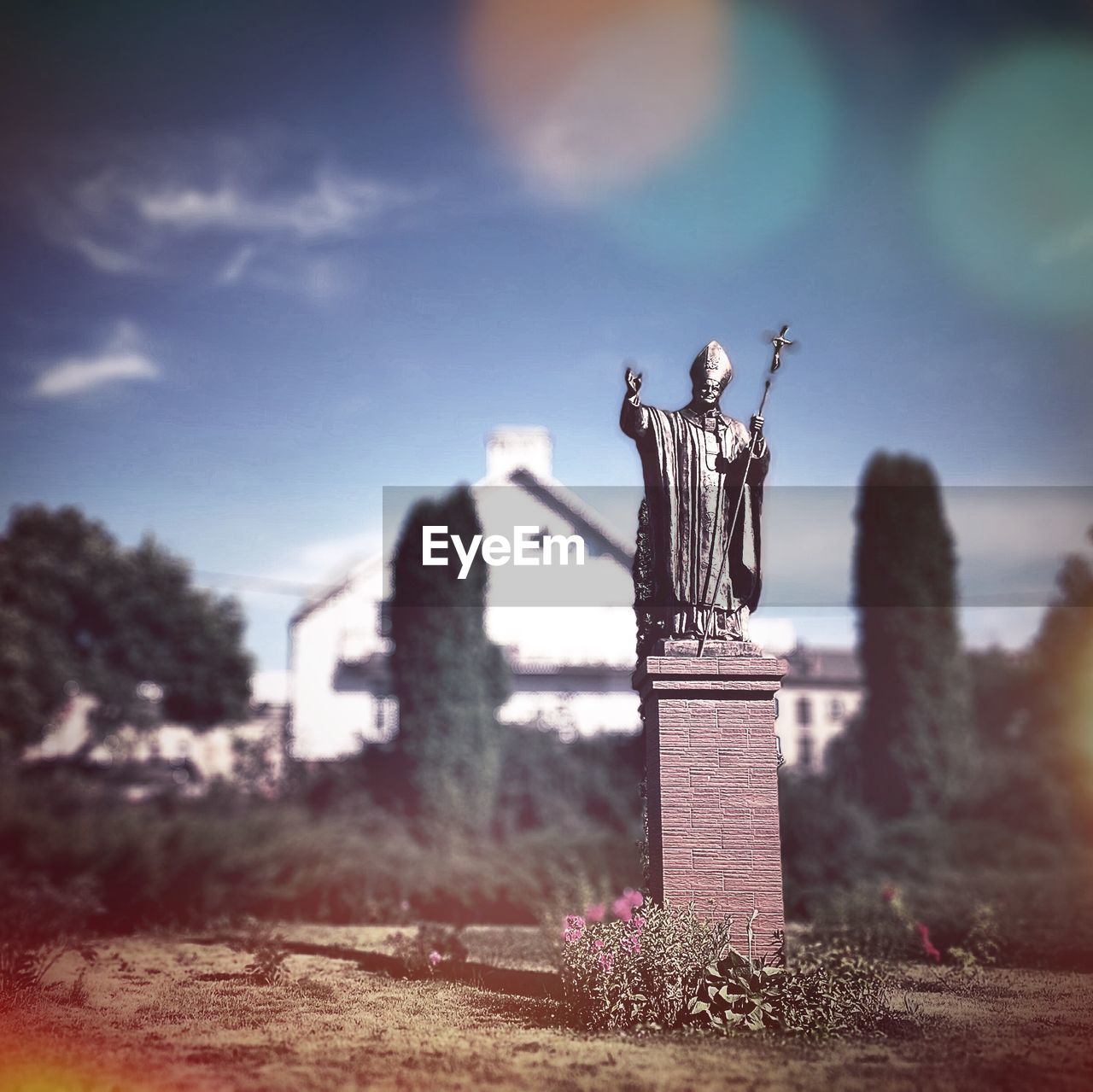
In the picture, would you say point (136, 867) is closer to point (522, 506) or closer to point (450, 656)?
point (450, 656)

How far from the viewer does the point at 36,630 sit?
22.0m

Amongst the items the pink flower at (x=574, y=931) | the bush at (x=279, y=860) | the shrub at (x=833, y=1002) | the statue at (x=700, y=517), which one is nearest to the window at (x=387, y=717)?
the bush at (x=279, y=860)

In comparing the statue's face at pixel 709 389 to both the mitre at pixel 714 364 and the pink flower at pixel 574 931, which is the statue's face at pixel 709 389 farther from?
the pink flower at pixel 574 931

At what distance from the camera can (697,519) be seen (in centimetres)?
654

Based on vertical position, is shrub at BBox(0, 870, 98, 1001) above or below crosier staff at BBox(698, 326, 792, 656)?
below

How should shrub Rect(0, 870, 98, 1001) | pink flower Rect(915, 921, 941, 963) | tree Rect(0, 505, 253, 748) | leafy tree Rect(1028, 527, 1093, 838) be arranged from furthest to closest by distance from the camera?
tree Rect(0, 505, 253, 748)
leafy tree Rect(1028, 527, 1093, 838)
shrub Rect(0, 870, 98, 1001)
pink flower Rect(915, 921, 941, 963)

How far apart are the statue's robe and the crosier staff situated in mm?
20

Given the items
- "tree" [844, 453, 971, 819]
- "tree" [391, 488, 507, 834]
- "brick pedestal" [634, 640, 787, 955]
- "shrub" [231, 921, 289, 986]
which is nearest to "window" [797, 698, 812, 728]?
"tree" [844, 453, 971, 819]

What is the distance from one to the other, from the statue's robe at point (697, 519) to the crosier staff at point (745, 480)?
0.06 ft

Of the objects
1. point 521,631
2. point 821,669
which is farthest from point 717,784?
point 821,669

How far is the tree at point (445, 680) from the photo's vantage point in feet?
48.1

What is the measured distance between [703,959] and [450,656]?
32.4 ft

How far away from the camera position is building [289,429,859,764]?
21.3m

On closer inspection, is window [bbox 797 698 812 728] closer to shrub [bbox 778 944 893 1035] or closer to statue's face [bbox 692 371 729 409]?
statue's face [bbox 692 371 729 409]
